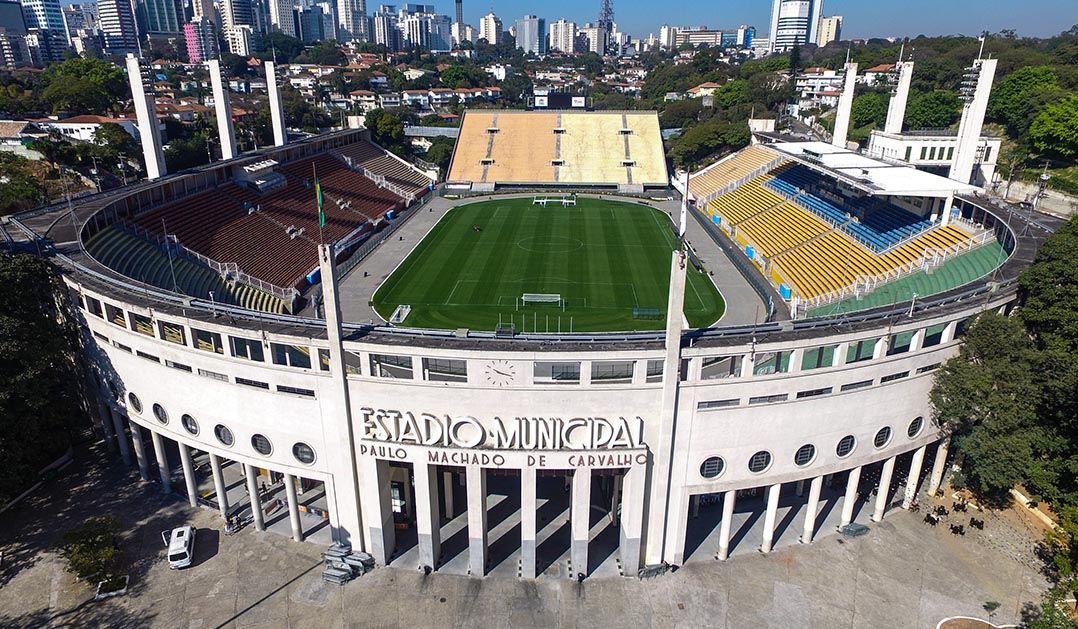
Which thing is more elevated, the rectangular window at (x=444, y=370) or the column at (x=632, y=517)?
the rectangular window at (x=444, y=370)

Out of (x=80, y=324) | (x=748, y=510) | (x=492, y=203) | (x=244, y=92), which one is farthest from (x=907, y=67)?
(x=244, y=92)

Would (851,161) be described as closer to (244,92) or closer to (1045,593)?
(1045,593)

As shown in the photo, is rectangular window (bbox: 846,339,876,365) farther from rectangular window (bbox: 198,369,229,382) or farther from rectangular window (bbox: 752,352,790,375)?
rectangular window (bbox: 198,369,229,382)

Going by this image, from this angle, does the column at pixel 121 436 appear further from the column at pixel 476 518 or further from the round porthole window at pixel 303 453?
the column at pixel 476 518

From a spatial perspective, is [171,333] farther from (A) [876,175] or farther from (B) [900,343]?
(A) [876,175]

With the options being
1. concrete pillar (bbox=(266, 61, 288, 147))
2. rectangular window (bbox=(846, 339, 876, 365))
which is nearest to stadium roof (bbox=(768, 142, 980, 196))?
rectangular window (bbox=(846, 339, 876, 365))

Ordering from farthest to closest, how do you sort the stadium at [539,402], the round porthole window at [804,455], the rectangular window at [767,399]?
the round porthole window at [804,455] < the rectangular window at [767,399] < the stadium at [539,402]

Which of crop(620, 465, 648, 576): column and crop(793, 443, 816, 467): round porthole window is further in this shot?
crop(793, 443, 816, 467): round porthole window

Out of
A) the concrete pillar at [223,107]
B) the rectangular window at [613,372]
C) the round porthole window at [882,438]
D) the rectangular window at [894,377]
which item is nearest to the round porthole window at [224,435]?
the rectangular window at [613,372]
